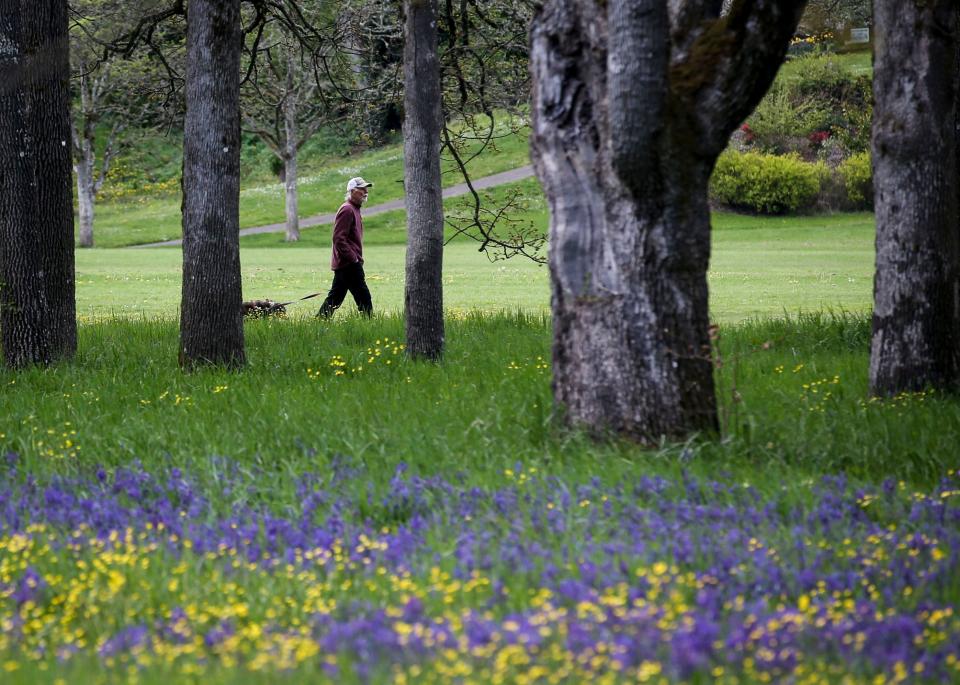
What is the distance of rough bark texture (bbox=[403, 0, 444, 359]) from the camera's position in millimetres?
9984

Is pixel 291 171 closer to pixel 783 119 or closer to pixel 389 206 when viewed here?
pixel 389 206

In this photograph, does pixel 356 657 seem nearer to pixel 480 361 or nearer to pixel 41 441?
pixel 41 441

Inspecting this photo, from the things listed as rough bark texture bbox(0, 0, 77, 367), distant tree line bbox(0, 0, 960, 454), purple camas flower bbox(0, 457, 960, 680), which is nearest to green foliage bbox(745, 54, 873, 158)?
distant tree line bbox(0, 0, 960, 454)

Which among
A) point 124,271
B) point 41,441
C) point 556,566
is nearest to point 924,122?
point 556,566

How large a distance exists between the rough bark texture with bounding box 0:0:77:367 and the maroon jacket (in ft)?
18.6

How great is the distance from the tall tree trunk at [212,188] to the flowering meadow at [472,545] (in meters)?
2.04

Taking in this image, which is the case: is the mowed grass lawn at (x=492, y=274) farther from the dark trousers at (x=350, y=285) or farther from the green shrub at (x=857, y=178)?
the green shrub at (x=857, y=178)

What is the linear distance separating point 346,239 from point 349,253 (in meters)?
0.19

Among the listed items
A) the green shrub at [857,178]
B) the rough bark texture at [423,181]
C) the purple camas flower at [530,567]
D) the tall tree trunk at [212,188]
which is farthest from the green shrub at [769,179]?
the purple camas flower at [530,567]

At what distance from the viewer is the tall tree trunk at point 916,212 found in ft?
25.4

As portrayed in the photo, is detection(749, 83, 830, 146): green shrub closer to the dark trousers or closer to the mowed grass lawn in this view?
the mowed grass lawn

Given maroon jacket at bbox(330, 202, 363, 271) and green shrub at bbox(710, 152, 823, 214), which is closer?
maroon jacket at bbox(330, 202, 363, 271)

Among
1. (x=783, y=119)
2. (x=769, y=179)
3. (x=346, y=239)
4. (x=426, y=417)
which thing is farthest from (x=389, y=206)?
(x=426, y=417)

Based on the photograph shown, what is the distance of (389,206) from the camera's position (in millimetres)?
54000
